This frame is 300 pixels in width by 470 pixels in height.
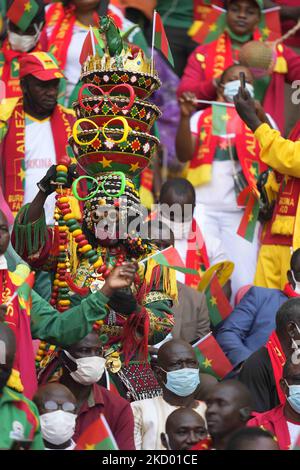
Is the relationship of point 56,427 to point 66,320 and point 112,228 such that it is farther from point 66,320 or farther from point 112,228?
point 112,228

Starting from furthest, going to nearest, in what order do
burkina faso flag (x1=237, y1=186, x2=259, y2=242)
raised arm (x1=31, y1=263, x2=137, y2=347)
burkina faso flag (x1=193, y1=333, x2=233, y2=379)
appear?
burkina faso flag (x1=237, y1=186, x2=259, y2=242) < burkina faso flag (x1=193, y1=333, x2=233, y2=379) < raised arm (x1=31, y1=263, x2=137, y2=347)

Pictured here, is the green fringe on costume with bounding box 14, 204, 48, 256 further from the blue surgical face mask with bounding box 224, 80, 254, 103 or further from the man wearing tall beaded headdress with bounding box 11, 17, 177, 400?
the blue surgical face mask with bounding box 224, 80, 254, 103

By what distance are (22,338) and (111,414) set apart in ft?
2.60

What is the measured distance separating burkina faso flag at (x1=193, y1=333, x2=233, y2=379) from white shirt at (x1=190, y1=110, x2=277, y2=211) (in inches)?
88.1

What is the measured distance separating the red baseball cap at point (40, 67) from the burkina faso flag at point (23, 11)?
29.3 inches

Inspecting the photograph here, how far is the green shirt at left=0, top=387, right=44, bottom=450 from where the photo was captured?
6.90m

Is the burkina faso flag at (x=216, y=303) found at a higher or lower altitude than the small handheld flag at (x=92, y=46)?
lower

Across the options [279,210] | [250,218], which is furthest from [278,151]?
[250,218]

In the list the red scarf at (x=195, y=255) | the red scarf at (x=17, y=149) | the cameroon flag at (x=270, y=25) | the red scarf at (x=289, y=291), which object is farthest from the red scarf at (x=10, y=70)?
the red scarf at (x=289, y=291)

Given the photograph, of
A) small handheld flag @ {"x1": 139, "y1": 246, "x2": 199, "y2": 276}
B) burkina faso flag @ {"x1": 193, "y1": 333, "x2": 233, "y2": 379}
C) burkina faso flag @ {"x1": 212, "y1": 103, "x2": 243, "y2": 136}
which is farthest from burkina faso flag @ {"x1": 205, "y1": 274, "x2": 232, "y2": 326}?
small handheld flag @ {"x1": 139, "y1": 246, "x2": 199, "y2": 276}

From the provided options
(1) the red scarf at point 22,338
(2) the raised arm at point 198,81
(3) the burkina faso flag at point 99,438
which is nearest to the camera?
(3) the burkina faso flag at point 99,438

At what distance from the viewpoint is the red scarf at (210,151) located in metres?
11.4

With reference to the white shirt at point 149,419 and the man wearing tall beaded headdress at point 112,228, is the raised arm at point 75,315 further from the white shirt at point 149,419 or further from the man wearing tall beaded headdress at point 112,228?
the white shirt at point 149,419

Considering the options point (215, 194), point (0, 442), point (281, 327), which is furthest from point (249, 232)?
point (0, 442)
